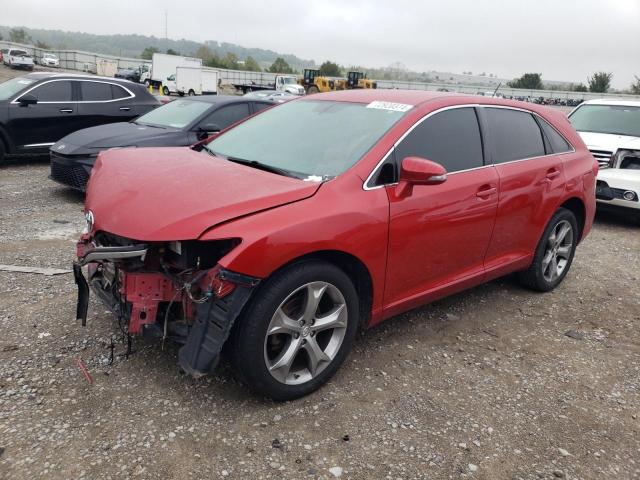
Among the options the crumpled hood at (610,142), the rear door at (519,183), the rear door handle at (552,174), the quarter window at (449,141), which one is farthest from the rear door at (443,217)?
the crumpled hood at (610,142)

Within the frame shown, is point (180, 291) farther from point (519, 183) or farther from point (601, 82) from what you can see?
point (601, 82)

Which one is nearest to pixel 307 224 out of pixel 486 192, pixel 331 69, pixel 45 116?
pixel 486 192

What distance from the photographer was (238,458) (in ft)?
8.02

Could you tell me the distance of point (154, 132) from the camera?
275 inches

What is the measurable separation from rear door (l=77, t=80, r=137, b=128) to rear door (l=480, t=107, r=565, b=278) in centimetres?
747

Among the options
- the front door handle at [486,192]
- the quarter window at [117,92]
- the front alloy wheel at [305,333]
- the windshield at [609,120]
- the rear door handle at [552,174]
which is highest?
the windshield at [609,120]

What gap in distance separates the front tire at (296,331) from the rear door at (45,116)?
757 cm

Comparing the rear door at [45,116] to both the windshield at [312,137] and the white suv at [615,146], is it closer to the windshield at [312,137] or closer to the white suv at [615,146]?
the windshield at [312,137]

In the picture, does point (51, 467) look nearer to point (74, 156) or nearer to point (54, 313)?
point (54, 313)

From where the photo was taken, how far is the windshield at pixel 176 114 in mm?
7363

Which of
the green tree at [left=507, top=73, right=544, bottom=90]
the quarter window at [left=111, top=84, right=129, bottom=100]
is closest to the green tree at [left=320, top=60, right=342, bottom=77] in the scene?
the green tree at [left=507, top=73, right=544, bottom=90]

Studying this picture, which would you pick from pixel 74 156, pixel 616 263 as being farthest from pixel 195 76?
pixel 616 263

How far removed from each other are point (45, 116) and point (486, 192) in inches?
304

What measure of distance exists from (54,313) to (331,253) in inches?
85.2
